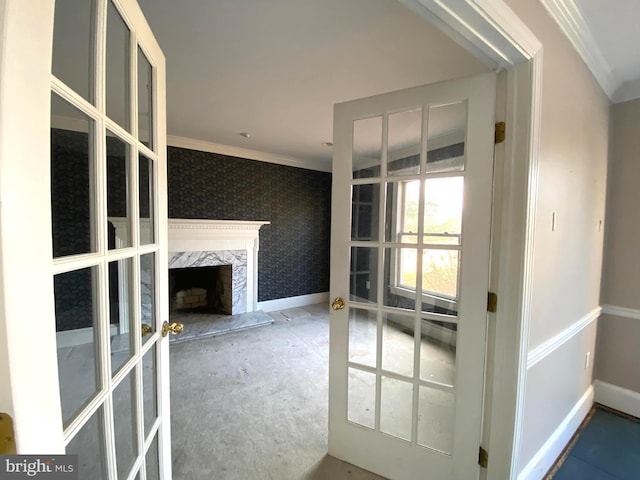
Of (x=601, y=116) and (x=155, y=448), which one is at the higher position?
(x=601, y=116)

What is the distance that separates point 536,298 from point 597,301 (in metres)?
1.46

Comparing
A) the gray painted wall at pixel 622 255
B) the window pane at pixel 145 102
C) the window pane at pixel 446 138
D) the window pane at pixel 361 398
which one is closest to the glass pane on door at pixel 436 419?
the window pane at pixel 361 398

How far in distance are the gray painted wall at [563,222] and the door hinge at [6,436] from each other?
1724mm

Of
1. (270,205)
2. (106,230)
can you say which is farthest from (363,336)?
(270,205)

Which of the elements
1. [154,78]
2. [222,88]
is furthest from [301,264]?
[154,78]

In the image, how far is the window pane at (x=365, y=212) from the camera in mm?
1517

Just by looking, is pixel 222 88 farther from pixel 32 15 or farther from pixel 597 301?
pixel 597 301

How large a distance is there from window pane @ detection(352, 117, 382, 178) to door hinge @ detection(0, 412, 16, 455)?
1.46 meters

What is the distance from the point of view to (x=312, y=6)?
1.31 m

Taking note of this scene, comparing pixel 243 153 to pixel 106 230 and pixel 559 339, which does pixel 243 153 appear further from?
pixel 559 339

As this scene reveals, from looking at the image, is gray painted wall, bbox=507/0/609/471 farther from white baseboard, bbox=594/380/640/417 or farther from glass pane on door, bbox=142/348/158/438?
glass pane on door, bbox=142/348/158/438

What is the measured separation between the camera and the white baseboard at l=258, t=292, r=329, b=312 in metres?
4.44

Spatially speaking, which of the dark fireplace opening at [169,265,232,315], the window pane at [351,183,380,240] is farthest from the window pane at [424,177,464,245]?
the dark fireplace opening at [169,265,232,315]

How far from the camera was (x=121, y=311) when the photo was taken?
813 millimetres
